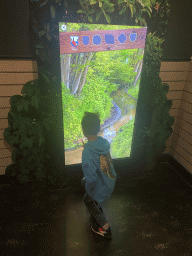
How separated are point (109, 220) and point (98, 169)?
1.00 meters

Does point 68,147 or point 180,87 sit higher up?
point 180,87

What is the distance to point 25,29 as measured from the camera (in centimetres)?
250

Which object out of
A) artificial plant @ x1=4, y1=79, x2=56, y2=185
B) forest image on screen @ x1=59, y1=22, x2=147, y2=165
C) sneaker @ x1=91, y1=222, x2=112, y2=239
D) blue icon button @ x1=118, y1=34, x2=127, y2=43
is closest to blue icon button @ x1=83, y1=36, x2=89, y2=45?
forest image on screen @ x1=59, y1=22, x2=147, y2=165

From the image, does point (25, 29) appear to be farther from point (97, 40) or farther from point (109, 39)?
point (109, 39)

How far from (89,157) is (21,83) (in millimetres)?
1523

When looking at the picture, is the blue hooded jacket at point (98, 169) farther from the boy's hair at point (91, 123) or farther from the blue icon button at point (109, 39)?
the blue icon button at point (109, 39)

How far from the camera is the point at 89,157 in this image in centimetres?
209

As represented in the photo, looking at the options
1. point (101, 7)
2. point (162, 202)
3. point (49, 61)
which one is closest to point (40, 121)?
point (49, 61)

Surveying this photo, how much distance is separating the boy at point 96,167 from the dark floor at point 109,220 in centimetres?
29

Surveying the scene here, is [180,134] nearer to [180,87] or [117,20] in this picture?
[180,87]

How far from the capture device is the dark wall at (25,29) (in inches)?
94.2

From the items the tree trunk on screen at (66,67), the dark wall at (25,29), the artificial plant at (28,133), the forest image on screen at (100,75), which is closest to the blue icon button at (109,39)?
the forest image on screen at (100,75)

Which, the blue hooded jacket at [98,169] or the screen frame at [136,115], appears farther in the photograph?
the screen frame at [136,115]

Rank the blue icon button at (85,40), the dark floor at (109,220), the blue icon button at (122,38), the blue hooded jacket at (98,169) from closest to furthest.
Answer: the blue hooded jacket at (98,169)
the dark floor at (109,220)
the blue icon button at (85,40)
the blue icon button at (122,38)
